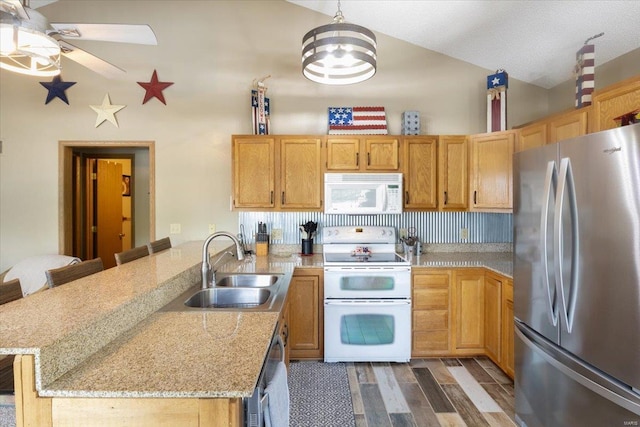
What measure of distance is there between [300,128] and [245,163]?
30.0 inches

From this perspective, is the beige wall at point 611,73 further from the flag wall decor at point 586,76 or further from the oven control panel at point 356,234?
the oven control panel at point 356,234

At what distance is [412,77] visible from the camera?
3463 mm

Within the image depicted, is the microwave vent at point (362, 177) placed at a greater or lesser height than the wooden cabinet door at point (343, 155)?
lesser

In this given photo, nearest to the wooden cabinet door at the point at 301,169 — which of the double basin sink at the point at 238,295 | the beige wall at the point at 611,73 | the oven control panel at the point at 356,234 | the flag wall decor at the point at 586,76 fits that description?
the oven control panel at the point at 356,234

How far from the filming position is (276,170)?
10.2 ft

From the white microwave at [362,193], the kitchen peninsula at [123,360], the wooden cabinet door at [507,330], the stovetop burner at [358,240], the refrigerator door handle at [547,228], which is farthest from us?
the stovetop burner at [358,240]

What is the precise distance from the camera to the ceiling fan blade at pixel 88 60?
1.99 m

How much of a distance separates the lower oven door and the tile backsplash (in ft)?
2.92

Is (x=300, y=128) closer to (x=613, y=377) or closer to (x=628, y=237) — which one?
(x=628, y=237)

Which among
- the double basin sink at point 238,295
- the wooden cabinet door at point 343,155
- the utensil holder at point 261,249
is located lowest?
the double basin sink at point 238,295

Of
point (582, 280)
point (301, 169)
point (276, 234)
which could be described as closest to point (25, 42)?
point (301, 169)

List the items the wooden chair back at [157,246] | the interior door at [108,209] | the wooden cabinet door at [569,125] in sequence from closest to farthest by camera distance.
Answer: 1. the wooden cabinet door at [569,125]
2. the wooden chair back at [157,246]
3. the interior door at [108,209]

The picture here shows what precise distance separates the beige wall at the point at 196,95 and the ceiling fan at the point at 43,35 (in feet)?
4.24

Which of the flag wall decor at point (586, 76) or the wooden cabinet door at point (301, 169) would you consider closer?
the flag wall decor at point (586, 76)
